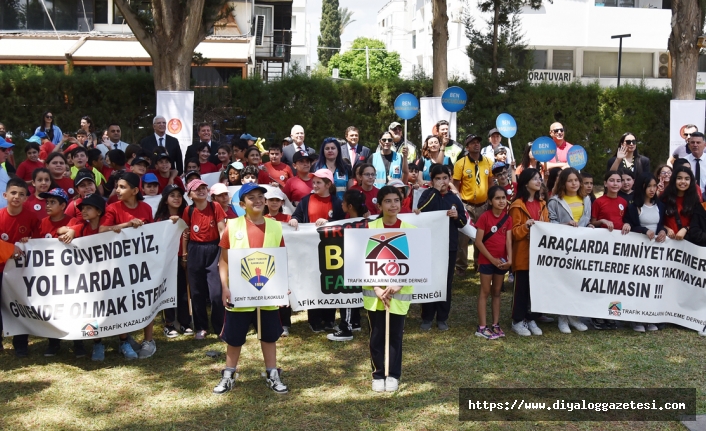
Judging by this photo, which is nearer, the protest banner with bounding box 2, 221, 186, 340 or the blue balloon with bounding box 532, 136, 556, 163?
the protest banner with bounding box 2, 221, 186, 340

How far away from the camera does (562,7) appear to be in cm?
4156

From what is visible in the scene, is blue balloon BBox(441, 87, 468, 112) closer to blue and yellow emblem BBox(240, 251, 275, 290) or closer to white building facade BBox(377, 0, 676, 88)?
blue and yellow emblem BBox(240, 251, 275, 290)

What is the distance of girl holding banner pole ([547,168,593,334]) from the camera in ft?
26.4

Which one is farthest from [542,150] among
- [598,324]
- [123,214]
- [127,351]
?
[127,351]

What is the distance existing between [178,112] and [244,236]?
816cm

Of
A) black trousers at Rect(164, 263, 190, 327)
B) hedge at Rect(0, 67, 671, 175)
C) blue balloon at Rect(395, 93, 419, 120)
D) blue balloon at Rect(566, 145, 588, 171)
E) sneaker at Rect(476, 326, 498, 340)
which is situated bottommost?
sneaker at Rect(476, 326, 498, 340)

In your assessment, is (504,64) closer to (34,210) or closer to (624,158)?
(624,158)

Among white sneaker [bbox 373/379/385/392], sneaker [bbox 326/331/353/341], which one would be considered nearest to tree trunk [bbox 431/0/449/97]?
sneaker [bbox 326/331/353/341]

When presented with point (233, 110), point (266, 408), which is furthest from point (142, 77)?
point (266, 408)

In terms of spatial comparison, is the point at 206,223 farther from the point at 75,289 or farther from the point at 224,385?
the point at 224,385

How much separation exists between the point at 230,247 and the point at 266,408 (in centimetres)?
135

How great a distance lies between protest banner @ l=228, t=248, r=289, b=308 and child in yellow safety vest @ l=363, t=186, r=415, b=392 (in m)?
0.74

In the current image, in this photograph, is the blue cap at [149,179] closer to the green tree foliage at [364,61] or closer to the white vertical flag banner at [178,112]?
the white vertical flag banner at [178,112]

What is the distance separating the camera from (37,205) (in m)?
7.42
